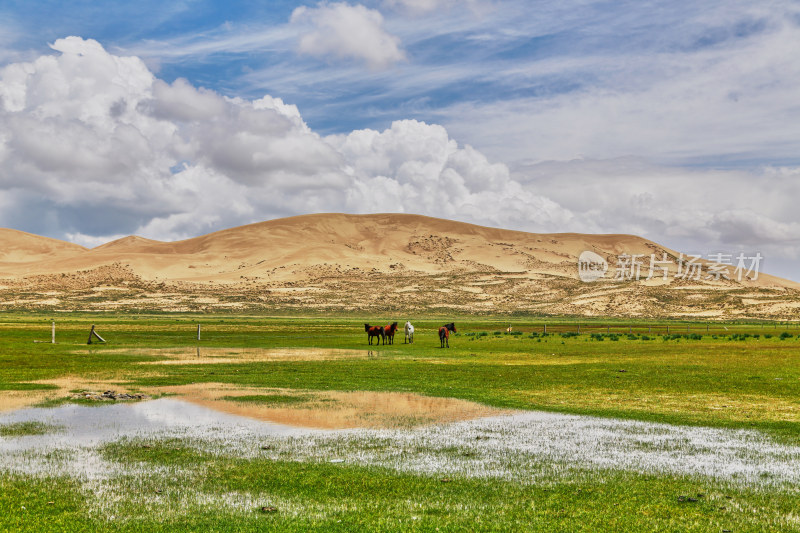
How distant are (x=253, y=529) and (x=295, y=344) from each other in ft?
149

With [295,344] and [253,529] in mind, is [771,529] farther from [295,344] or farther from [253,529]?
[295,344]

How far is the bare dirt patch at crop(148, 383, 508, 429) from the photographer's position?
62.3 feet

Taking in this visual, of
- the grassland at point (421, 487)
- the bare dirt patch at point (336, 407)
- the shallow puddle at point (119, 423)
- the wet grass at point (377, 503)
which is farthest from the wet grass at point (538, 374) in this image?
the wet grass at point (377, 503)

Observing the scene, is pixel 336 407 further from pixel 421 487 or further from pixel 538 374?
pixel 538 374

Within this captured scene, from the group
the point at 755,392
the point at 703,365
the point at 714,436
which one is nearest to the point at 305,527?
the point at 714,436

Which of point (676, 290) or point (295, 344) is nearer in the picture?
point (295, 344)

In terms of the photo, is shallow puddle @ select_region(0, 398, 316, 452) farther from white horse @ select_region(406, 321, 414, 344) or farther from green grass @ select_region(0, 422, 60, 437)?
white horse @ select_region(406, 321, 414, 344)

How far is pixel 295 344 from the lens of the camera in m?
54.7

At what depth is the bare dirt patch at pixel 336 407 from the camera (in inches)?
748

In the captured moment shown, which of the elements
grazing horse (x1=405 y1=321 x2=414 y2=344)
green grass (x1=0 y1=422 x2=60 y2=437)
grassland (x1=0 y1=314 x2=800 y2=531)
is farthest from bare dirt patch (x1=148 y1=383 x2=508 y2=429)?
grazing horse (x1=405 y1=321 x2=414 y2=344)

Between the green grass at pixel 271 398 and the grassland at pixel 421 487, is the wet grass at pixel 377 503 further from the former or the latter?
the green grass at pixel 271 398

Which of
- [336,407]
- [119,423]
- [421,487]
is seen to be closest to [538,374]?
[336,407]

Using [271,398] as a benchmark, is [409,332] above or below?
below

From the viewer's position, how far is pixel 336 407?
70.2ft
